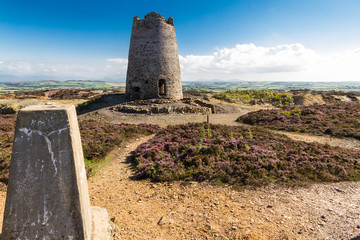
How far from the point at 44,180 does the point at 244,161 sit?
742 centimetres

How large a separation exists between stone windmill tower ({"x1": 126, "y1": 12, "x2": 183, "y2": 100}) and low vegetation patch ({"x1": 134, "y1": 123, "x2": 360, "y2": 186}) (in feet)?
46.0

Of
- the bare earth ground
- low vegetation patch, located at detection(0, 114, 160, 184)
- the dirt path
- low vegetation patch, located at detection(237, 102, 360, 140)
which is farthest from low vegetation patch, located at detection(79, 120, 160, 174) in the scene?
low vegetation patch, located at detection(237, 102, 360, 140)

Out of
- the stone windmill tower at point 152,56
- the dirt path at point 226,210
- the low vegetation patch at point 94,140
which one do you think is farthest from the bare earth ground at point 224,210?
the stone windmill tower at point 152,56

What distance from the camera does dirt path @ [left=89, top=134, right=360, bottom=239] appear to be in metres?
4.76

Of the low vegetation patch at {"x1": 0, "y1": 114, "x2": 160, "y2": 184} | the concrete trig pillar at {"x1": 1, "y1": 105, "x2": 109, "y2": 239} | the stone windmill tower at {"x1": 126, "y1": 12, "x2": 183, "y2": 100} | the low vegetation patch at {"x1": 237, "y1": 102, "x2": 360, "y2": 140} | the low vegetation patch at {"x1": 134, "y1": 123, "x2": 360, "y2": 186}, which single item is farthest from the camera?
the stone windmill tower at {"x1": 126, "y1": 12, "x2": 183, "y2": 100}

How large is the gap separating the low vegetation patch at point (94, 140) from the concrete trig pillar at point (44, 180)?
4.86 m

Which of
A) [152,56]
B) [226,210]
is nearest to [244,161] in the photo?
[226,210]

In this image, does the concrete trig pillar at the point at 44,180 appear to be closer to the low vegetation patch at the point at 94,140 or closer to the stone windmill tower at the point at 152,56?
the low vegetation patch at the point at 94,140

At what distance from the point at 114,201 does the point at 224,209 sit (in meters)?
3.42

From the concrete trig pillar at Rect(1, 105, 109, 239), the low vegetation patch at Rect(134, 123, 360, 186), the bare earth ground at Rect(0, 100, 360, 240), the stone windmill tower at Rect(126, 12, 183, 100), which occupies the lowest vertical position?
the bare earth ground at Rect(0, 100, 360, 240)

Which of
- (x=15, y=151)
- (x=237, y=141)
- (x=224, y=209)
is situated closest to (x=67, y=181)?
(x=15, y=151)

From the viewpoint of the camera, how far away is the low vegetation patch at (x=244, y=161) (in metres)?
7.59

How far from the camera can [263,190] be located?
6.73 m

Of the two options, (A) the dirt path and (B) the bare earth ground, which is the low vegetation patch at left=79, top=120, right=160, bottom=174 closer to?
(B) the bare earth ground
